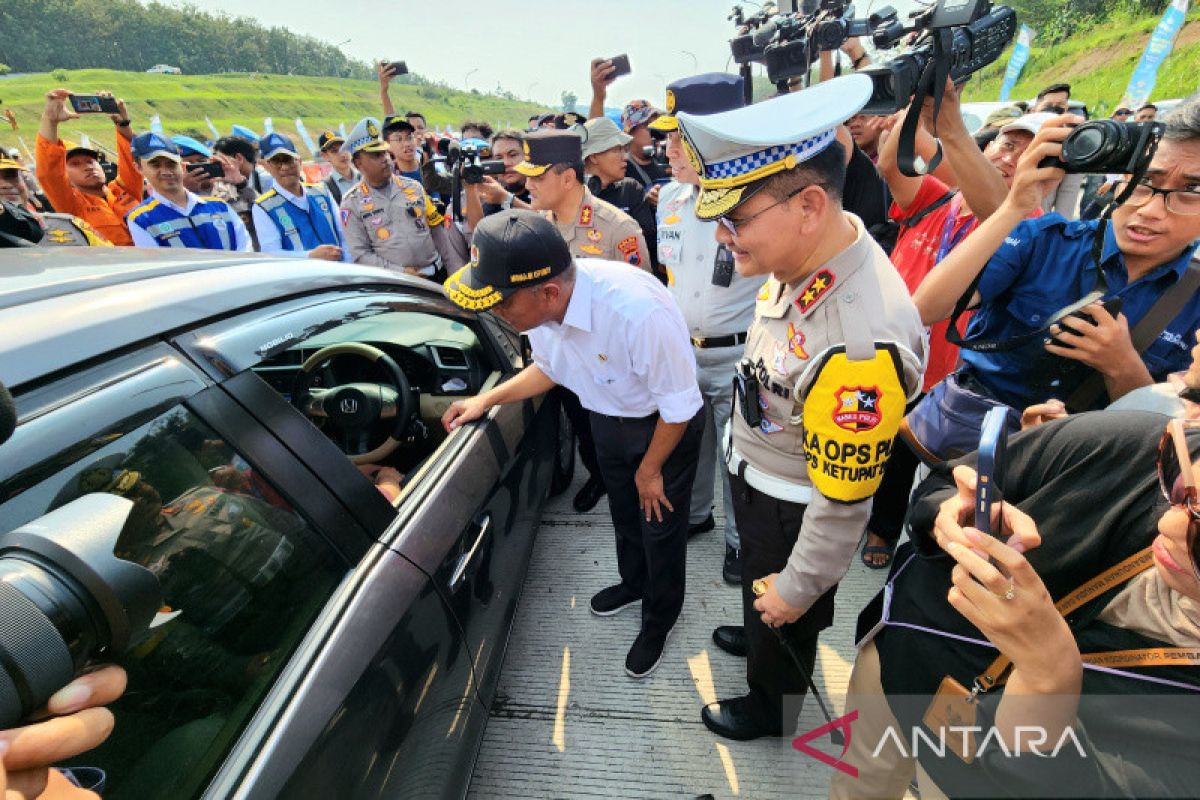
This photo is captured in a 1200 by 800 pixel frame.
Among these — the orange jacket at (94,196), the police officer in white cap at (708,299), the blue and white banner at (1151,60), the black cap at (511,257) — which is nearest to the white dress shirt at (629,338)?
the black cap at (511,257)

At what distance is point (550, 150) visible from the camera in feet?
9.55

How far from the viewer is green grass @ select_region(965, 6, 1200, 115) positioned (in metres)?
18.3

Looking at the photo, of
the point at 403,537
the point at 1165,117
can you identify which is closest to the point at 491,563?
the point at 403,537

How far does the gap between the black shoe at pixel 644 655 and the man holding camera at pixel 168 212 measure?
12.0 feet

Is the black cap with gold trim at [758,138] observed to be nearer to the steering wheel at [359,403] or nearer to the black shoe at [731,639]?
the steering wheel at [359,403]

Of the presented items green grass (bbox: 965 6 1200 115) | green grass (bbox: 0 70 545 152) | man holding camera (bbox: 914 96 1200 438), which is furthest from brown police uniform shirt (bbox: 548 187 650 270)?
green grass (bbox: 0 70 545 152)

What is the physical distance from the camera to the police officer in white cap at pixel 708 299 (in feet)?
7.77

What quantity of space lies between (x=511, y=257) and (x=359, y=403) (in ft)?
2.84

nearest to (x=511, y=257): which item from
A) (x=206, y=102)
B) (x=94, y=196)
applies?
(x=94, y=196)

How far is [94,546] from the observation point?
639 mm

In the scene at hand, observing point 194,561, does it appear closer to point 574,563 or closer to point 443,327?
point 443,327

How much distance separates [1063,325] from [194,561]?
6.61ft

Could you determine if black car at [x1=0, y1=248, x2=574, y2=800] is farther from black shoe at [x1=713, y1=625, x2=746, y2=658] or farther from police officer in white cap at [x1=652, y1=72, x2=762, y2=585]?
police officer in white cap at [x1=652, y1=72, x2=762, y2=585]

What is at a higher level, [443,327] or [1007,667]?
[443,327]
